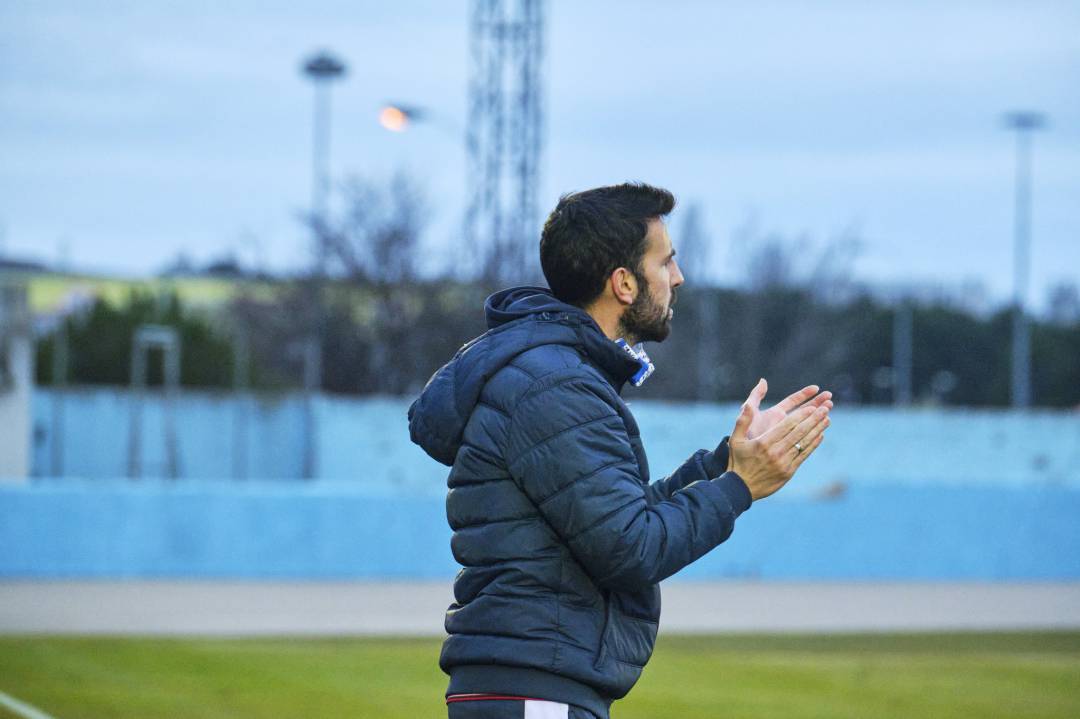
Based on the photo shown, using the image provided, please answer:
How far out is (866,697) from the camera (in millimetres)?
10648

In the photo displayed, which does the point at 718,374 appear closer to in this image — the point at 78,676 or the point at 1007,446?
the point at 1007,446

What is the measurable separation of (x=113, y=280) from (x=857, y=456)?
72.5 feet

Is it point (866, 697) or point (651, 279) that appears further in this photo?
point (866, 697)

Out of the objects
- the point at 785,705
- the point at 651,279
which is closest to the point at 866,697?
the point at 785,705

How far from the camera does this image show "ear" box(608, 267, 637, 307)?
136 inches

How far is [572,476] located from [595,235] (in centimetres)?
53

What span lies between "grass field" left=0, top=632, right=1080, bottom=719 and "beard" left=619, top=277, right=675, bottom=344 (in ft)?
21.3

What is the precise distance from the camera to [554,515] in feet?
10.6

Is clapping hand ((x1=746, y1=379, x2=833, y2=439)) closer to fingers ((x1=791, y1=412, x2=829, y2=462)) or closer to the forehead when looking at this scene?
fingers ((x1=791, y1=412, x2=829, y2=462))

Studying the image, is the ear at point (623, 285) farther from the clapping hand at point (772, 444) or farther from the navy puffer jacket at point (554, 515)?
the clapping hand at point (772, 444)

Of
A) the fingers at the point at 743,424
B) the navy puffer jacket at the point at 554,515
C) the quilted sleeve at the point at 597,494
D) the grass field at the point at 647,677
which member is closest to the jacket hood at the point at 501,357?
the navy puffer jacket at the point at 554,515

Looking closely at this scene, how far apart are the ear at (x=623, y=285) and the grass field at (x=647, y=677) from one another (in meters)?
6.59

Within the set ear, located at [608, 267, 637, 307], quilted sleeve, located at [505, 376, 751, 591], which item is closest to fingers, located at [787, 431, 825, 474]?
quilted sleeve, located at [505, 376, 751, 591]

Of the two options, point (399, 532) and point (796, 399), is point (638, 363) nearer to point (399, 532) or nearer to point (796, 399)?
point (796, 399)
